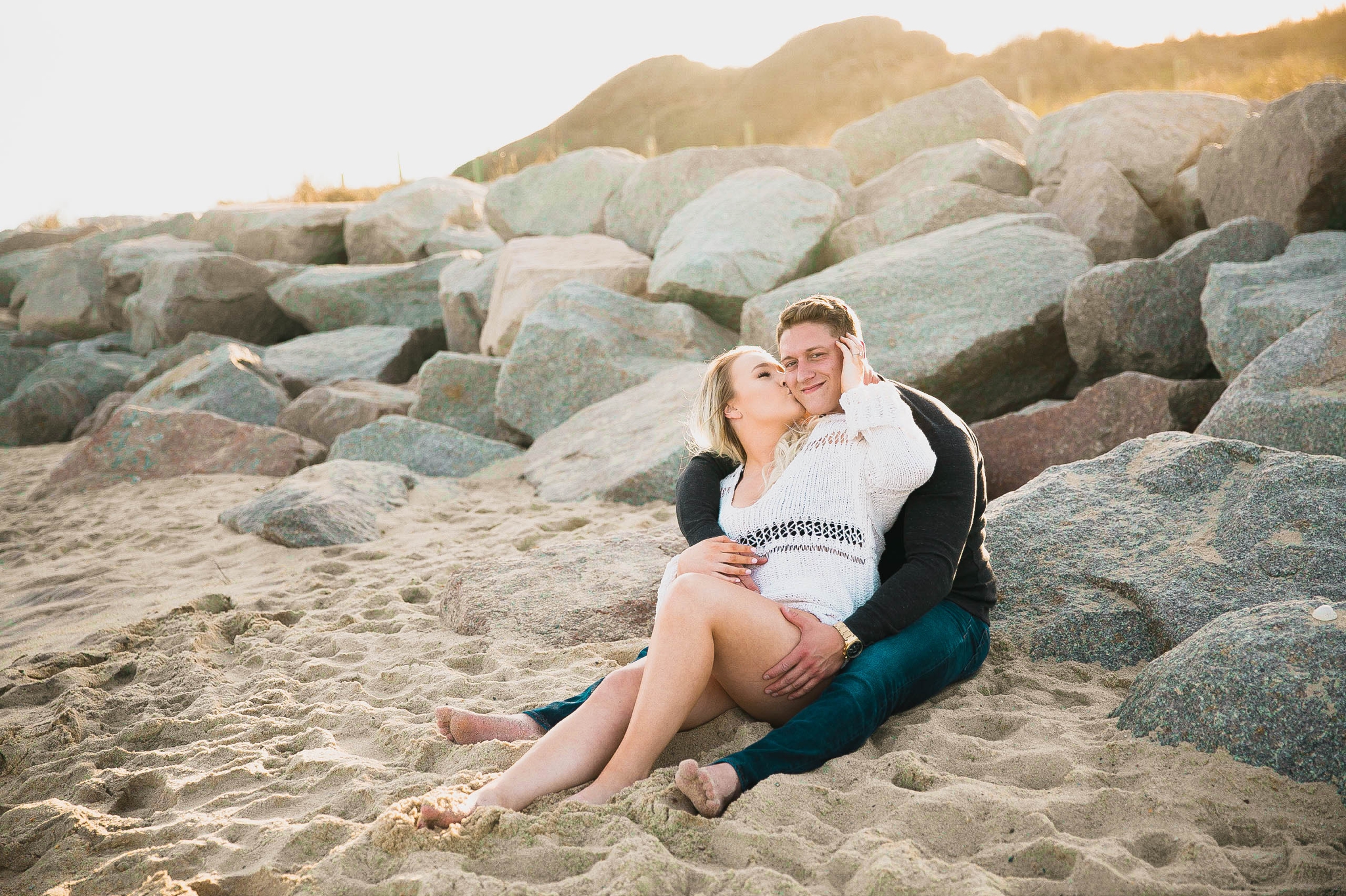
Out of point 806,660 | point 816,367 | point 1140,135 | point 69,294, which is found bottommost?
point 806,660

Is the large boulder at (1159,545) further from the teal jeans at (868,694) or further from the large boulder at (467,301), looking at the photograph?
the large boulder at (467,301)

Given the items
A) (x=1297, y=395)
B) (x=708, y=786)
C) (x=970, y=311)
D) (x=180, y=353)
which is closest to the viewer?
(x=708, y=786)

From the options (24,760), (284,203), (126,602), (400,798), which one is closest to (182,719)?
(24,760)

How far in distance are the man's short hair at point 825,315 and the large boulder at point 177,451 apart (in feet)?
18.9

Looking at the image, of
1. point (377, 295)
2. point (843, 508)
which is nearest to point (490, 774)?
point (843, 508)

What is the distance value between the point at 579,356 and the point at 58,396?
7693 mm

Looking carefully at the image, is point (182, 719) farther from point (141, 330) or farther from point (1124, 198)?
point (141, 330)

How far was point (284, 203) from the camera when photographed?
1755 cm

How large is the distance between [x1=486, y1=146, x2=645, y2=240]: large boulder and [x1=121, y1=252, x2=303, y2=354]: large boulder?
3.45 meters

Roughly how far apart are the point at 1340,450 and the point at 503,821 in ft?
12.4

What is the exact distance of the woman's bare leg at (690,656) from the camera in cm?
262

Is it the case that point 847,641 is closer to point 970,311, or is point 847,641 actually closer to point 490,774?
point 490,774

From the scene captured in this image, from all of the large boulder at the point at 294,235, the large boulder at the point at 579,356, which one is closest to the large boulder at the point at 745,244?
the large boulder at the point at 579,356

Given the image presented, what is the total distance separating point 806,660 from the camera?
2729 millimetres
